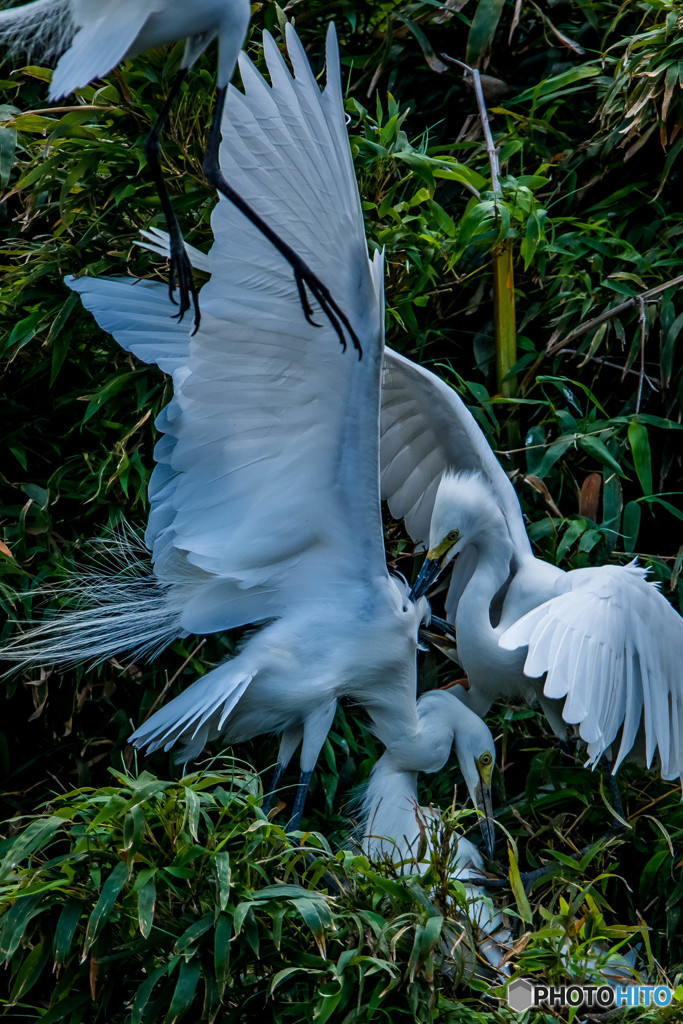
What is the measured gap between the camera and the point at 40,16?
1816 mm

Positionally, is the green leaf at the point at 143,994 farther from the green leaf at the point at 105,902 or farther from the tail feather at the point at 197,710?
the tail feather at the point at 197,710

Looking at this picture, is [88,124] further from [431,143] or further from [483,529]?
[483,529]

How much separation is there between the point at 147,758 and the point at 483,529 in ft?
2.64

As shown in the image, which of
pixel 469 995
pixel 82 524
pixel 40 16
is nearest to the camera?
pixel 40 16

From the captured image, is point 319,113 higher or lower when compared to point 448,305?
higher

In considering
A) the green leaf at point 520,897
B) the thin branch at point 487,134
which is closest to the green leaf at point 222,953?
the green leaf at point 520,897

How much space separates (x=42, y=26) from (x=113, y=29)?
24cm

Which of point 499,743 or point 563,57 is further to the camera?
point 563,57

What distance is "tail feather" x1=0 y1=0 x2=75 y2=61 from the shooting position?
1.79 metres

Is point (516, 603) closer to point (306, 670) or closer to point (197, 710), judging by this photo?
point (306, 670)

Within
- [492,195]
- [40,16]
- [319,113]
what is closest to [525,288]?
[492,195]

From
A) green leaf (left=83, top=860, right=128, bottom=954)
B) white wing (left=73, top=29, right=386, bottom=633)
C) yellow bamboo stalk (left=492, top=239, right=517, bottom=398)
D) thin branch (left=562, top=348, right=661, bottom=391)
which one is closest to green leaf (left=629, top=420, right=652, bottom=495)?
thin branch (left=562, top=348, right=661, bottom=391)

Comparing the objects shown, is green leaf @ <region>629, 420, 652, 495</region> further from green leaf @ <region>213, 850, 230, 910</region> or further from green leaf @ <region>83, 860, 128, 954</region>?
green leaf @ <region>83, 860, 128, 954</region>

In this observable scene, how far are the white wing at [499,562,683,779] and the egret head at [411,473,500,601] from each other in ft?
0.74
